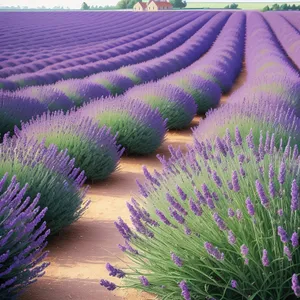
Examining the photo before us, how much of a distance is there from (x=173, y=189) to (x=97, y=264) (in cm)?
88

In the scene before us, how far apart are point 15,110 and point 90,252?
361 centimetres

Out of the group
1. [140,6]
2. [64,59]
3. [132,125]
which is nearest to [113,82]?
[132,125]

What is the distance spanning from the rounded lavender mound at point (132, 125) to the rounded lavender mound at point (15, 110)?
0.97m

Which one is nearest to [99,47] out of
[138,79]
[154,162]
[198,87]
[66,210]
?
[138,79]

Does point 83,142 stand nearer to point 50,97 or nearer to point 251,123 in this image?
point 251,123

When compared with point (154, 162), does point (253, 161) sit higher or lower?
higher

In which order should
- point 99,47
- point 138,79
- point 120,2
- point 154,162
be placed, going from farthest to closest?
point 120,2
point 99,47
point 138,79
point 154,162

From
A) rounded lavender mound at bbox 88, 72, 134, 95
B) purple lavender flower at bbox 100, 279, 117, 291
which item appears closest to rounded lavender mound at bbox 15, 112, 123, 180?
purple lavender flower at bbox 100, 279, 117, 291

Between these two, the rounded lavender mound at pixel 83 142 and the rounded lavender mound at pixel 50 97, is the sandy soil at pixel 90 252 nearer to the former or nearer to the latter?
the rounded lavender mound at pixel 83 142

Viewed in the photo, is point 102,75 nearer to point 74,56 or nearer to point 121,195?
point 121,195

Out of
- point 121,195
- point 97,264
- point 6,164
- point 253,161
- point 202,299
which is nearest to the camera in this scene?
point 202,299

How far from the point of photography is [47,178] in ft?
11.6

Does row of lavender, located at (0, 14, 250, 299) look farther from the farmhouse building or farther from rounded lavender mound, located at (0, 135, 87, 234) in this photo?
the farmhouse building

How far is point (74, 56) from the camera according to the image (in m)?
17.7
